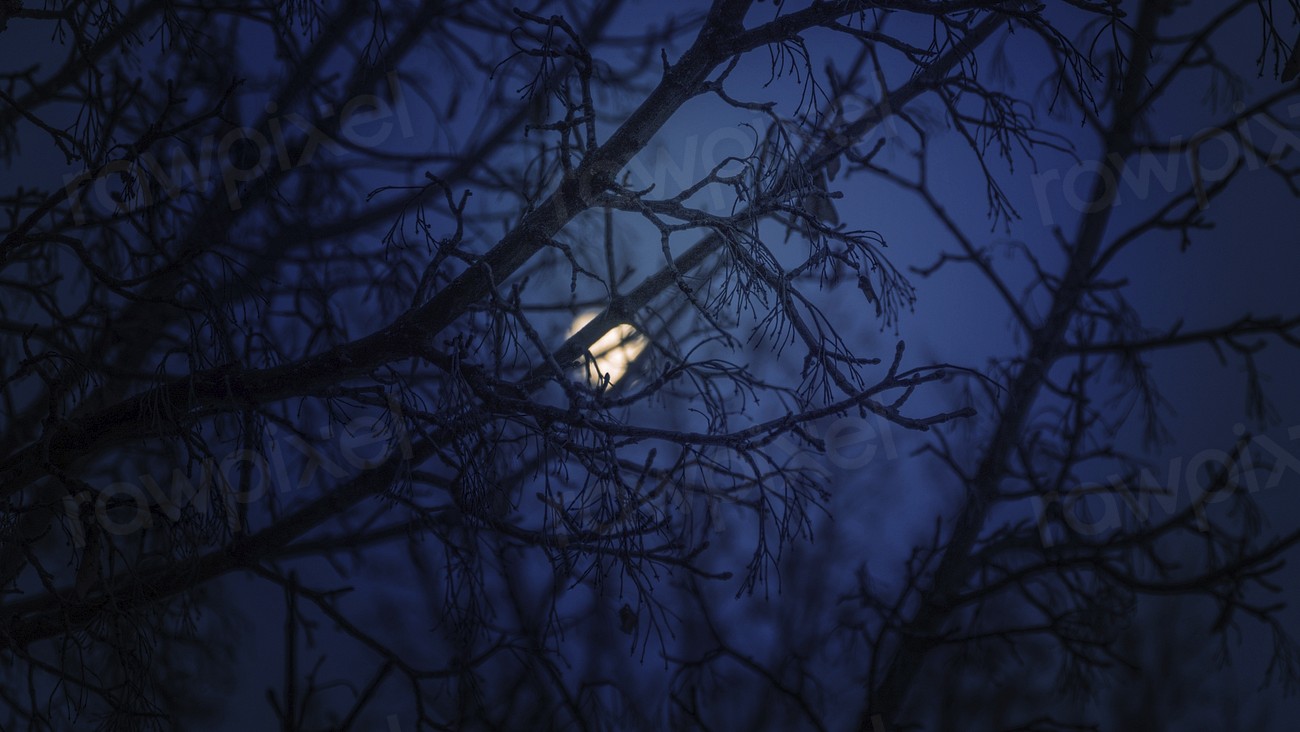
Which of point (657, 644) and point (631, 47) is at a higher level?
point (631, 47)

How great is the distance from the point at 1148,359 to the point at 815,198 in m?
2.33

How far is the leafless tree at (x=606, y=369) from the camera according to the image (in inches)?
94.8

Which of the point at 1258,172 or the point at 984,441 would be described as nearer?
the point at 984,441

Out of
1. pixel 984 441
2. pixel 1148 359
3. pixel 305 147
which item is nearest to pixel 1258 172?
pixel 1148 359

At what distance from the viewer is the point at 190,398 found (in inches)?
70.6

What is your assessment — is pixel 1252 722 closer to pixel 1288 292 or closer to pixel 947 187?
pixel 1288 292

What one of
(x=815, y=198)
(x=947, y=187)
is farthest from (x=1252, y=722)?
(x=815, y=198)

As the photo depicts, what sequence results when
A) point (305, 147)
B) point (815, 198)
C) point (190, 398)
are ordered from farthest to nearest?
point (305, 147) < point (815, 198) < point (190, 398)

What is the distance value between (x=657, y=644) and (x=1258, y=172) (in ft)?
10.1

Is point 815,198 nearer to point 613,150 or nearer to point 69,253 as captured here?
point 613,150

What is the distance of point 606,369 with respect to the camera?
3.12 metres

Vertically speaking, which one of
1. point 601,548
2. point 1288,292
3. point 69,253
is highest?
point 1288,292

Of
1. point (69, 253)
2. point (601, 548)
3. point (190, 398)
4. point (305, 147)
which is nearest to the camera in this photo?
point (601, 548)

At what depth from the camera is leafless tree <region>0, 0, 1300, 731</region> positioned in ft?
7.90
